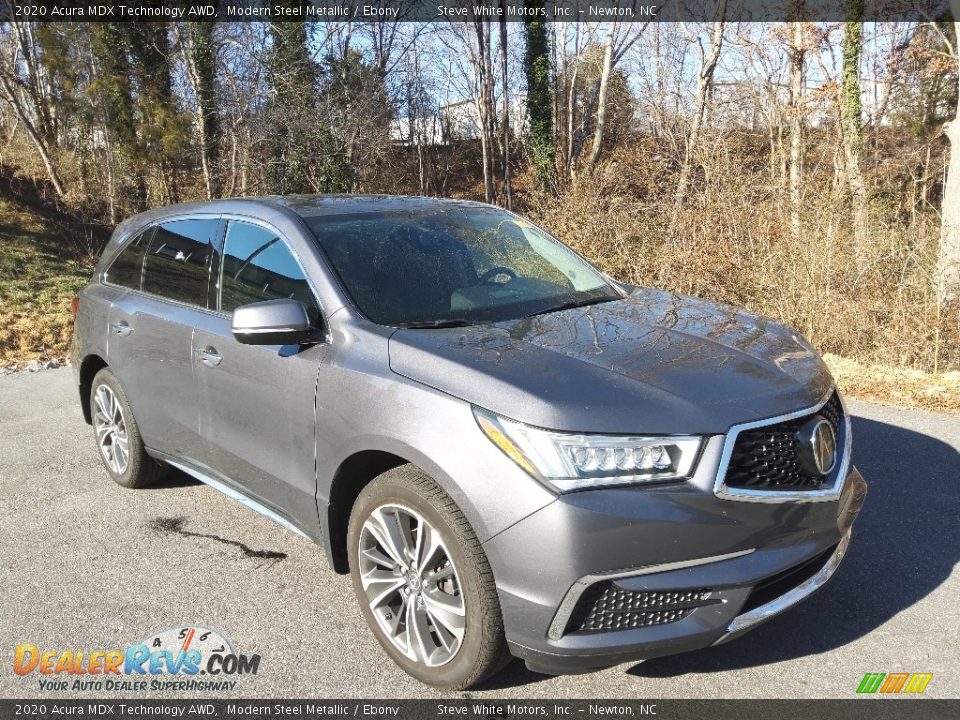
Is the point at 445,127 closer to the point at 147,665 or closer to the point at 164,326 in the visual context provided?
the point at 164,326

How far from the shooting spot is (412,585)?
117 inches

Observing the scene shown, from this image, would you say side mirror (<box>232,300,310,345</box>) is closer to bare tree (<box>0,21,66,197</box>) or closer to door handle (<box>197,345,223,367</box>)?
door handle (<box>197,345,223,367</box>)

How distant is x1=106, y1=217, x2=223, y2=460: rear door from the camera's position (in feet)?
13.7

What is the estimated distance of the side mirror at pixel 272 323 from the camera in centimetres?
319

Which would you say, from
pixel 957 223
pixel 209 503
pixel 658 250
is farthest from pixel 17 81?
pixel 957 223

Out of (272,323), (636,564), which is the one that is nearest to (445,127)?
(272,323)

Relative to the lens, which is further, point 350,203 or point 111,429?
point 111,429

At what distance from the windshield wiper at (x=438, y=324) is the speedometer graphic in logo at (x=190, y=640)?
151 centimetres

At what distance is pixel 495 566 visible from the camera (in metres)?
2.60

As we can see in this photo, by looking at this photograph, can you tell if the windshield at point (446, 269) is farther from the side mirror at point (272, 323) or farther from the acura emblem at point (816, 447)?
the acura emblem at point (816, 447)

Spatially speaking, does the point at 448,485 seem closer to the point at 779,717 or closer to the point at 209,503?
the point at 779,717

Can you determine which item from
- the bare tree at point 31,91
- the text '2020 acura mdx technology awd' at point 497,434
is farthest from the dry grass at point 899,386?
the bare tree at point 31,91

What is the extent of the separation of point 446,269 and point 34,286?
12.9 m

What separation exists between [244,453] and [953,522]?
361 cm
